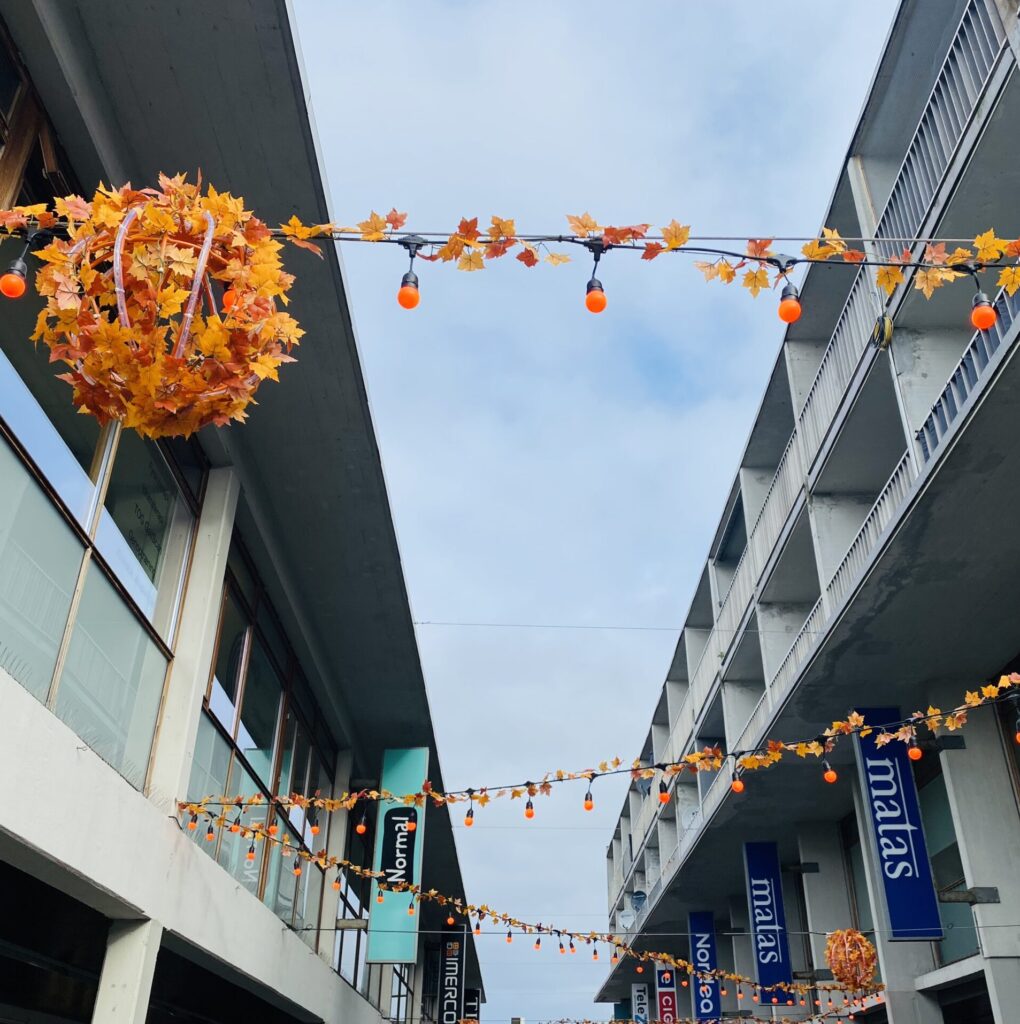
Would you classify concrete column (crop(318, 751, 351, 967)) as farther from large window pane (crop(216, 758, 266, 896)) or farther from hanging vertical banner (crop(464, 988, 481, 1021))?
hanging vertical banner (crop(464, 988, 481, 1021))

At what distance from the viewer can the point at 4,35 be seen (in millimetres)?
6020

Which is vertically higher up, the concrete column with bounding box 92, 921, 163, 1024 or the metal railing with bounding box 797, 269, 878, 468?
the metal railing with bounding box 797, 269, 878, 468

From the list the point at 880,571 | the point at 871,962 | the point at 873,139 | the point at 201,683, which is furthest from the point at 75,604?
the point at 871,962

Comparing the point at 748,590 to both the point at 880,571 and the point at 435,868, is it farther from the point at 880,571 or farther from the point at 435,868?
the point at 435,868

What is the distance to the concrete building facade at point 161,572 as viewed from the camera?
20.2ft

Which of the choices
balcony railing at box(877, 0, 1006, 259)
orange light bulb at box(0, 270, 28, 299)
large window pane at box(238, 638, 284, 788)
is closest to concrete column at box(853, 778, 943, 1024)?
balcony railing at box(877, 0, 1006, 259)

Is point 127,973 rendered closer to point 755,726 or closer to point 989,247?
point 989,247

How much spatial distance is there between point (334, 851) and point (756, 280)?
46.4ft

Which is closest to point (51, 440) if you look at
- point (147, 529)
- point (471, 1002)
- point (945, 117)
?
point (147, 529)

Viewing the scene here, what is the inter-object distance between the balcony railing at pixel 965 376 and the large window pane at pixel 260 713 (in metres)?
7.91

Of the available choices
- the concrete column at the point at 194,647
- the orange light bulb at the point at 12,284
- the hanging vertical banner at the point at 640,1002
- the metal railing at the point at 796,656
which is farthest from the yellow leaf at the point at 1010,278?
the hanging vertical banner at the point at 640,1002

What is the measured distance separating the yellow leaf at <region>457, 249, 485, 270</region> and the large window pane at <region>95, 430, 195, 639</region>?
3.92m

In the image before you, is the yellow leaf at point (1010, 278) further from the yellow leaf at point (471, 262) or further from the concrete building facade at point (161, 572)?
the concrete building facade at point (161, 572)

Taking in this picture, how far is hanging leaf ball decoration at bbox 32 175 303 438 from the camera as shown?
378cm
